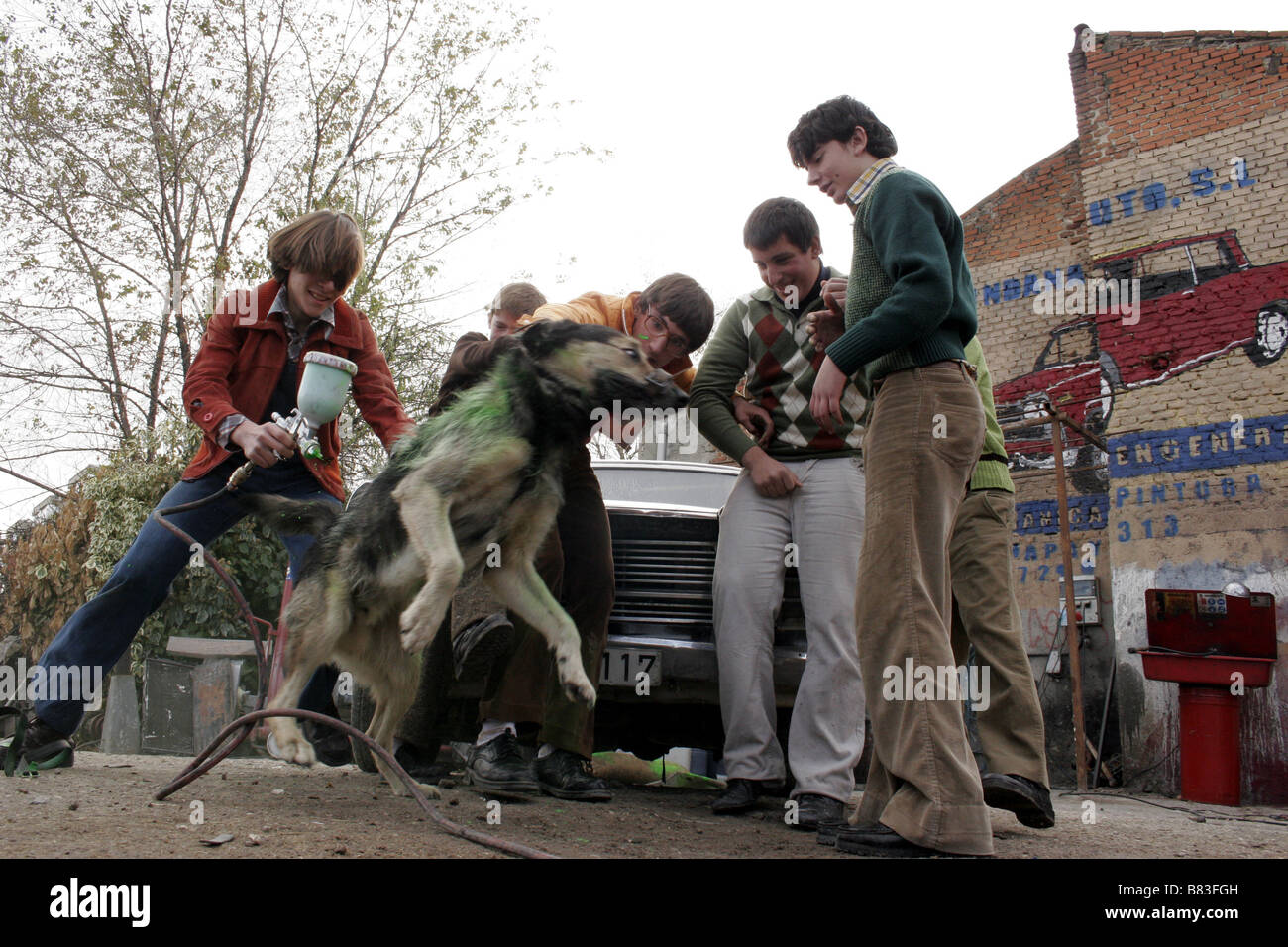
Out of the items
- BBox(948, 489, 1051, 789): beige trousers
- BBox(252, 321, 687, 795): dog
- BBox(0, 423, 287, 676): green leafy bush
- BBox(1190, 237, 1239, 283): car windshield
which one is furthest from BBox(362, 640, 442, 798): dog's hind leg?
BBox(1190, 237, 1239, 283): car windshield

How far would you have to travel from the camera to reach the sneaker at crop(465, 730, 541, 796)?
3.84 m

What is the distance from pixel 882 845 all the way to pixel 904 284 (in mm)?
1696

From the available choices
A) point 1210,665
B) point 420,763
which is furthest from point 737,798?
point 1210,665

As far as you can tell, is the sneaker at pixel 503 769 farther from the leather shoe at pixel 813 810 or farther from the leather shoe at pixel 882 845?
the leather shoe at pixel 882 845

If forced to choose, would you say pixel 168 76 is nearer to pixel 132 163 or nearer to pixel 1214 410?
pixel 132 163

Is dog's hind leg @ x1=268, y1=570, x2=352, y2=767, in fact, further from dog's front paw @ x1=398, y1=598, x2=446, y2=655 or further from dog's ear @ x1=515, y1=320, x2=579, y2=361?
dog's ear @ x1=515, y1=320, x2=579, y2=361

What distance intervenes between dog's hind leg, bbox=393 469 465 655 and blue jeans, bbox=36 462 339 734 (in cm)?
90

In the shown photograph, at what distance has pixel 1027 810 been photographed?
3586 millimetres

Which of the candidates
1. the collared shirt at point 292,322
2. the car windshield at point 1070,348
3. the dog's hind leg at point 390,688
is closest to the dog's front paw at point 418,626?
the dog's hind leg at point 390,688

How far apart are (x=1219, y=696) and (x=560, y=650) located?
27.1 feet

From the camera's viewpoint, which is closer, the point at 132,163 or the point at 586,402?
the point at 586,402

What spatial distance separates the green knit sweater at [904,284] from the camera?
2887 mm

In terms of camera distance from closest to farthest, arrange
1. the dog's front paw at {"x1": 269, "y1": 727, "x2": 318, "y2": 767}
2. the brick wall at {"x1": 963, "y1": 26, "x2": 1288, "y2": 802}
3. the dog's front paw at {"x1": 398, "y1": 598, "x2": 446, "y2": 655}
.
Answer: the dog's front paw at {"x1": 398, "y1": 598, "x2": 446, "y2": 655}, the dog's front paw at {"x1": 269, "y1": 727, "x2": 318, "y2": 767}, the brick wall at {"x1": 963, "y1": 26, "x2": 1288, "y2": 802}
